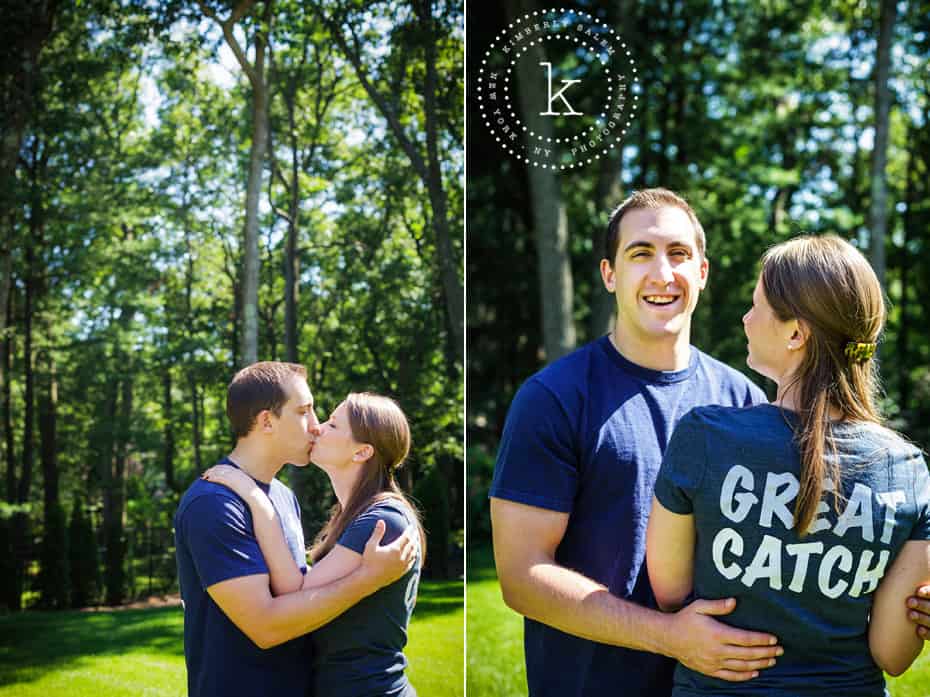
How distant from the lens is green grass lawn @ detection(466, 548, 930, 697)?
354cm

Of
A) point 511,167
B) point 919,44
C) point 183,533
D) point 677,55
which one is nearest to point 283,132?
point 183,533

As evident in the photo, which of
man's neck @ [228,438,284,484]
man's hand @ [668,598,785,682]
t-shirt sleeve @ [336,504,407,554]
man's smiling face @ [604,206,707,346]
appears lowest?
man's hand @ [668,598,785,682]

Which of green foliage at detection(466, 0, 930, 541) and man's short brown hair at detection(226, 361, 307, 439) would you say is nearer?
man's short brown hair at detection(226, 361, 307, 439)

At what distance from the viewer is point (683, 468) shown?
139 cm

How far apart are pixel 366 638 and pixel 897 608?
1.02 m

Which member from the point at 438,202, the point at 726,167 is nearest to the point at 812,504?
the point at 438,202

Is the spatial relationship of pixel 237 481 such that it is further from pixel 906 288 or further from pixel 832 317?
pixel 906 288

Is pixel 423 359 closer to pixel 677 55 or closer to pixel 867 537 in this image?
pixel 867 537

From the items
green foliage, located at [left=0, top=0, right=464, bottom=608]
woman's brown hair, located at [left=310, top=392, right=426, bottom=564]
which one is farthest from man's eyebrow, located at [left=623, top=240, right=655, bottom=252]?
green foliage, located at [left=0, top=0, right=464, bottom=608]

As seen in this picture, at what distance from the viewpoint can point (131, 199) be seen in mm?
3164

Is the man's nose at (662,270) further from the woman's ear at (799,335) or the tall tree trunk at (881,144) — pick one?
the tall tree trunk at (881,144)

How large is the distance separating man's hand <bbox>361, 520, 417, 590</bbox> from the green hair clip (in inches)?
37.2

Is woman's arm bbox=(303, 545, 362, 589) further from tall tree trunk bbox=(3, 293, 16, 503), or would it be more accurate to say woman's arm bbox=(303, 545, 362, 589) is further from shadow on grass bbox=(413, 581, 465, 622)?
tall tree trunk bbox=(3, 293, 16, 503)

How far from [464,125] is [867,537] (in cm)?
243
